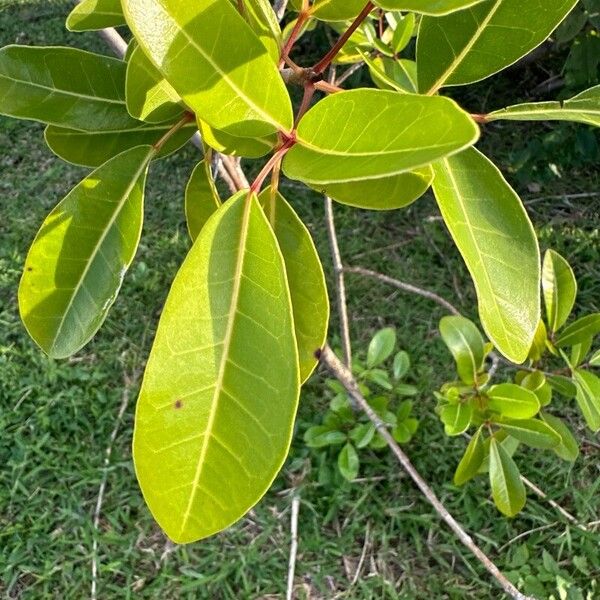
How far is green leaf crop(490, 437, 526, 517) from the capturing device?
43.0 inches

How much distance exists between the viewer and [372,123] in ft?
1.38

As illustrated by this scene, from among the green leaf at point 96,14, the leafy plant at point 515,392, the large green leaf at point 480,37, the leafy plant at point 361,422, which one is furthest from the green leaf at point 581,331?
the green leaf at point 96,14

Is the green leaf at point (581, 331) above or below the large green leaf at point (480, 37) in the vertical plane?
below

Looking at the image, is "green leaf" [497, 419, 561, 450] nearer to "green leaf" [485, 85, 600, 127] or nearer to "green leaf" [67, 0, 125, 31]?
"green leaf" [485, 85, 600, 127]

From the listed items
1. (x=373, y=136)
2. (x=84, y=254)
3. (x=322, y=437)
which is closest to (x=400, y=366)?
(x=322, y=437)

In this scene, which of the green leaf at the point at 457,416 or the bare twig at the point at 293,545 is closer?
the green leaf at the point at 457,416

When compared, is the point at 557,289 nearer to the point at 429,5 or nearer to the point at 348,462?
the point at 348,462

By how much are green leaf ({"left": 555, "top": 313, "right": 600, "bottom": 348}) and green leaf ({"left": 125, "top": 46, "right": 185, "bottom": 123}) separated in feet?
2.41

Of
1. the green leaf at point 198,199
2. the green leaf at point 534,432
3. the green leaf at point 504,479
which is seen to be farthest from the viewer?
the green leaf at point 504,479

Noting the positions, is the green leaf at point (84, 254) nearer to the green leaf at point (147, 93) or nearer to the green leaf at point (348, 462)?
the green leaf at point (147, 93)

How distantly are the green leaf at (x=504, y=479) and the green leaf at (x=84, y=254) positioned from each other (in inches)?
28.0

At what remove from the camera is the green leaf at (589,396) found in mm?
1010

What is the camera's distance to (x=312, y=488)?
1584mm

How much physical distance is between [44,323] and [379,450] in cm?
115
